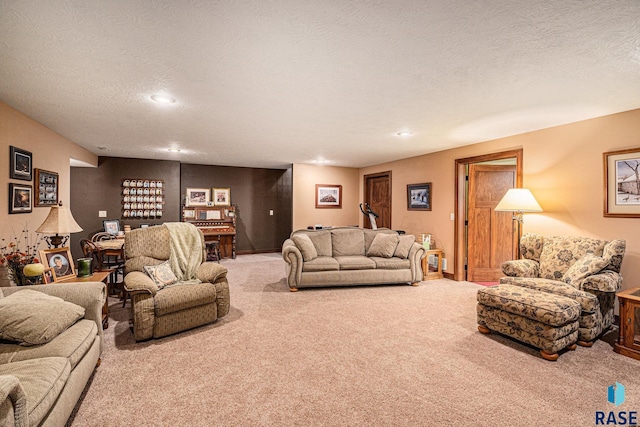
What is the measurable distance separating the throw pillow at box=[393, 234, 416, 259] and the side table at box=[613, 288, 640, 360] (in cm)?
276

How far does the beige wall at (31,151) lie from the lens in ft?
10.5

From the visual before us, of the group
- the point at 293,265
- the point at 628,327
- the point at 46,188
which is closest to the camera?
the point at 628,327

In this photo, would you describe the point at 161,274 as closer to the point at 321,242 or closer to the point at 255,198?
the point at 321,242

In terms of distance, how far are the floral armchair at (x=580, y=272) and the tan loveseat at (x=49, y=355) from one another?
13.1ft

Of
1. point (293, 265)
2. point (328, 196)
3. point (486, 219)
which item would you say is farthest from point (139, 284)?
point (328, 196)

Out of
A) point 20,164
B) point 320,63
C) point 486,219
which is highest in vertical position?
point 320,63

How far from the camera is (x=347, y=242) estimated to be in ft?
18.4

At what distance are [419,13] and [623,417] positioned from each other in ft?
9.07

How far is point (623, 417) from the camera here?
1965 mm

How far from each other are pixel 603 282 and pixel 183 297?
4047 millimetres

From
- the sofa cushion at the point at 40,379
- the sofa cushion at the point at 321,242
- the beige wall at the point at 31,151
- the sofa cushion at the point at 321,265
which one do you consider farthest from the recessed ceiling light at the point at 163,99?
the sofa cushion at the point at 321,242

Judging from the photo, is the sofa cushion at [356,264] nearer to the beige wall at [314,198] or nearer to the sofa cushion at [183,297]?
the sofa cushion at [183,297]

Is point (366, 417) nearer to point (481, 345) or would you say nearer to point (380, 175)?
point (481, 345)

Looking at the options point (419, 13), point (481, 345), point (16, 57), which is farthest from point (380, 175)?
point (16, 57)
